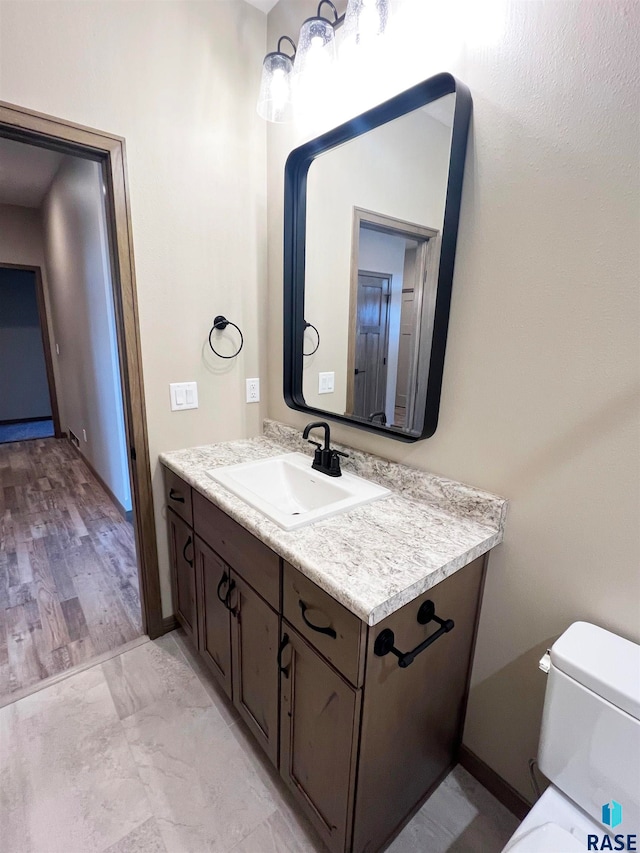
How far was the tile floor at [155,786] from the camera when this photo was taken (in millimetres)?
1156

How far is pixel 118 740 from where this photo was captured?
1.43 meters

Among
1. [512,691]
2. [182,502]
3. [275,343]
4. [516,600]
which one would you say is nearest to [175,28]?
[275,343]

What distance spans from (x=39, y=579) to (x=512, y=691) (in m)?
2.44

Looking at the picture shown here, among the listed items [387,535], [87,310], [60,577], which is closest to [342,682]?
[387,535]

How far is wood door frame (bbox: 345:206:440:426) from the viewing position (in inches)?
46.1

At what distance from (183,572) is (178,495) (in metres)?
0.36

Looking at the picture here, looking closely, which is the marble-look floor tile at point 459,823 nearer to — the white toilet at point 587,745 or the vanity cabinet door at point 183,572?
the white toilet at point 587,745

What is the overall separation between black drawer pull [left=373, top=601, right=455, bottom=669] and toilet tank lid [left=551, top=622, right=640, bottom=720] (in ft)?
0.80

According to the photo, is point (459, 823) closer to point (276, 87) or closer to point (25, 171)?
point (276, 87)

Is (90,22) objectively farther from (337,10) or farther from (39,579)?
(39,579)

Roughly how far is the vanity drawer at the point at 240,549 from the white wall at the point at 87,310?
5.45 ft

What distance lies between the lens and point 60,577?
233 cm

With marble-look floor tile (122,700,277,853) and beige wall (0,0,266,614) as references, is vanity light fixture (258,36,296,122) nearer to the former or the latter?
beige wall (0,0,266,614)

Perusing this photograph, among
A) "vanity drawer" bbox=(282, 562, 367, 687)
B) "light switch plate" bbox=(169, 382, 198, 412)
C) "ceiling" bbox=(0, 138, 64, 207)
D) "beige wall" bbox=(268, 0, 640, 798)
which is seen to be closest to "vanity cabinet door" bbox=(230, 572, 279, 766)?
"vanity drawer" bbox=(282, 562, 367, 687)
